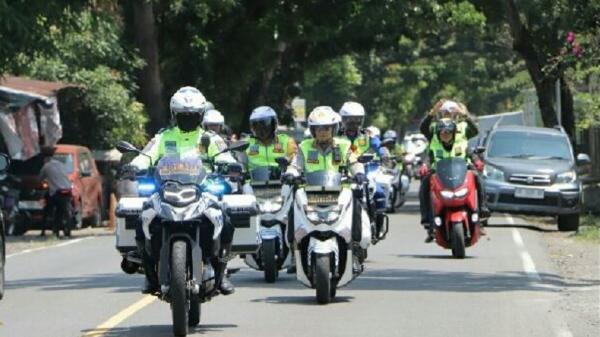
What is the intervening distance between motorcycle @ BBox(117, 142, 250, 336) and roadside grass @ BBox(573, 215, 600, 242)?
45.8ft

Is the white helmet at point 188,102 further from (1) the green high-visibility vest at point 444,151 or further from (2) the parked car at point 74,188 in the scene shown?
(2) the parked car at point 74,188

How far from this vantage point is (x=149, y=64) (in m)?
38.2

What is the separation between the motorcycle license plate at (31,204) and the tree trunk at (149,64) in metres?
7.45

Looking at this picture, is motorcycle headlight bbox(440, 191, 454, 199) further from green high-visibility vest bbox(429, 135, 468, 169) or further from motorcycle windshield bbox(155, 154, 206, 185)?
motorcycle windshield bbox(155, 154, 206, 185)

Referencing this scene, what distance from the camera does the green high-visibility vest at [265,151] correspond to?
57.5 feet

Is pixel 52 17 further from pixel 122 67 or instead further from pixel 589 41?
pixel 589 41

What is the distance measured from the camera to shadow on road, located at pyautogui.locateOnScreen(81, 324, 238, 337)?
12.6 meters

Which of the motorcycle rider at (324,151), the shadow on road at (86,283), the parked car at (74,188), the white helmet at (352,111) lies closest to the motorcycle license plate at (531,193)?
the parked car at (74,188)

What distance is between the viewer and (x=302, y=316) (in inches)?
546

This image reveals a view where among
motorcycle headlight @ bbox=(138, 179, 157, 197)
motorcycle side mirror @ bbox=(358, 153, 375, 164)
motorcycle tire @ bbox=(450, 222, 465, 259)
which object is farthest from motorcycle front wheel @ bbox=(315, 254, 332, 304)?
motorcycle tire @ bbox=(450, 222, 465, 259)

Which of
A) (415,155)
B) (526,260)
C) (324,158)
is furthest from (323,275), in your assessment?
(415,155)

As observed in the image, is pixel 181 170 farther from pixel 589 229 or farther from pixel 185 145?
pixel 589 229

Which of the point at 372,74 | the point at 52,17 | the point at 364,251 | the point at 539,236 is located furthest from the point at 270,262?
the point at 372,74

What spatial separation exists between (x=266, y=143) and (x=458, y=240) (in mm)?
4143
